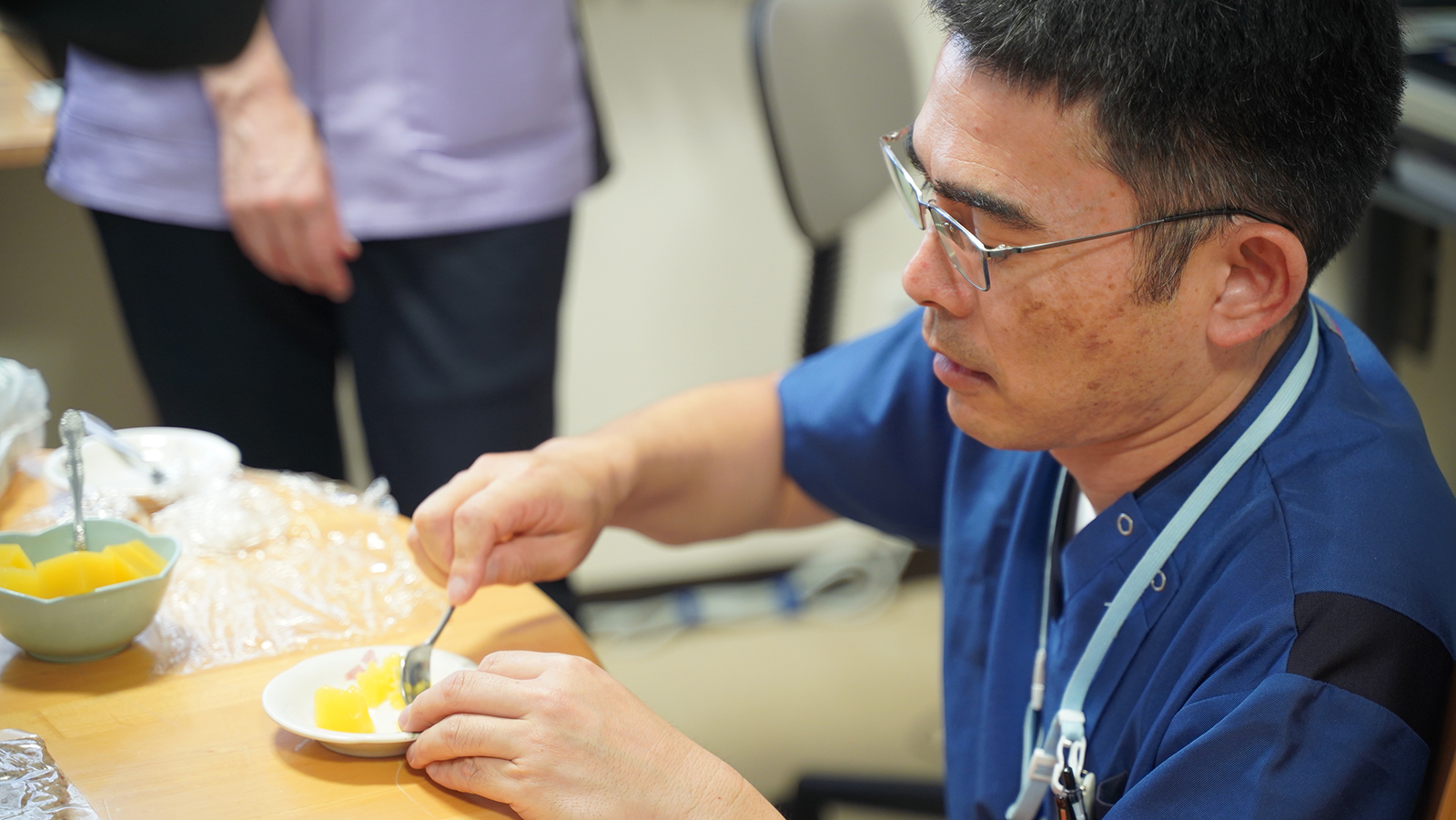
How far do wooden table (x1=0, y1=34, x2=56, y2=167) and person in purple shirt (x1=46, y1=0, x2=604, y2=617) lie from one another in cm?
21

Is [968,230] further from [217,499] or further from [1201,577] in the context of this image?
[217,499]

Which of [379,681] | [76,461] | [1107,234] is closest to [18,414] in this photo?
[76,461]

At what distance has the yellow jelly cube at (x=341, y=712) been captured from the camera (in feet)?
2.72

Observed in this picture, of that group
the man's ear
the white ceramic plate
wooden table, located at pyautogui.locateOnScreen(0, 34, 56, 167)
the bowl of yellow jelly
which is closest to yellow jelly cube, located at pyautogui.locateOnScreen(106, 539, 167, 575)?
the bowl of yellow jelly

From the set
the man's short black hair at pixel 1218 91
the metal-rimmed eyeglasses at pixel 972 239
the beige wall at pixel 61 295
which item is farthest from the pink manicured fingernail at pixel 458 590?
the beige wall at pixel 61 295

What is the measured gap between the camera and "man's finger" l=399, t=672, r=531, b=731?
0.80 m

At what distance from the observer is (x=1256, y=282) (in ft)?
2.71

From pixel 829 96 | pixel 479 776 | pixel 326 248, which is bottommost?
pixel 479 776

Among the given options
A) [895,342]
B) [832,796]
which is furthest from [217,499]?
[832,796]

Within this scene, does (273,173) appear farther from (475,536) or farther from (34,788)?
(34,788)

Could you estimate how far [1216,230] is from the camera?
80 cm

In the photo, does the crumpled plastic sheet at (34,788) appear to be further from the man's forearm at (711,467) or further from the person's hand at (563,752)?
the man's forearm at (711,467)

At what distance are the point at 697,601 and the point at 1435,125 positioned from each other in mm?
1642

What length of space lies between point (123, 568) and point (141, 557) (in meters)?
0.02
